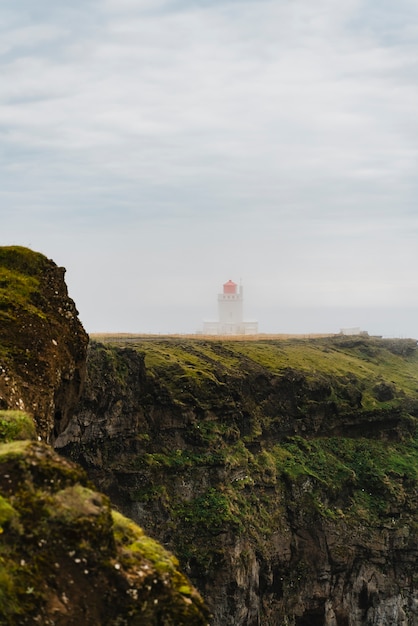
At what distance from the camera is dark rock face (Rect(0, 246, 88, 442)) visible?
118ft

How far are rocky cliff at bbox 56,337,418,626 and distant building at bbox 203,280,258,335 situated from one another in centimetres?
3791

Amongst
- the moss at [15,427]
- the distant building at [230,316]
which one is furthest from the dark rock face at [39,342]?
the distant building at [230,316]

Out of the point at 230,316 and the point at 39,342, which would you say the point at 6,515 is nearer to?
the point at 39,342

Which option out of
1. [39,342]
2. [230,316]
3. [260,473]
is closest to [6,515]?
[39,342]

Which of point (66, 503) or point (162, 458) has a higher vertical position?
point (66, 503)

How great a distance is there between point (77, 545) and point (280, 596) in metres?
72.5

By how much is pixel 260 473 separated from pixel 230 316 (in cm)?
6694

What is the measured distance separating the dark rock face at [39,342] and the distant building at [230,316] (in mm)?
112389

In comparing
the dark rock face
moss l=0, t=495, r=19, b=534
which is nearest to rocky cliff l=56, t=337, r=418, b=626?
the dark rock face

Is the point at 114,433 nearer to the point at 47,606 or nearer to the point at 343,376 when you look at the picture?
the point at 343,376

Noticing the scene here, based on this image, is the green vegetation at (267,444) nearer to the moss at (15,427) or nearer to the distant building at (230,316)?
the distant building at (230,316)

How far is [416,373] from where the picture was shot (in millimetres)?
141875

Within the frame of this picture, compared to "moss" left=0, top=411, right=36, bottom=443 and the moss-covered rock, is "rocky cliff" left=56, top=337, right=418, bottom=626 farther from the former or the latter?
the moss-covered rock

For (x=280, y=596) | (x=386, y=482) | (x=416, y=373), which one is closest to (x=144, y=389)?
(x=280, y=596)
